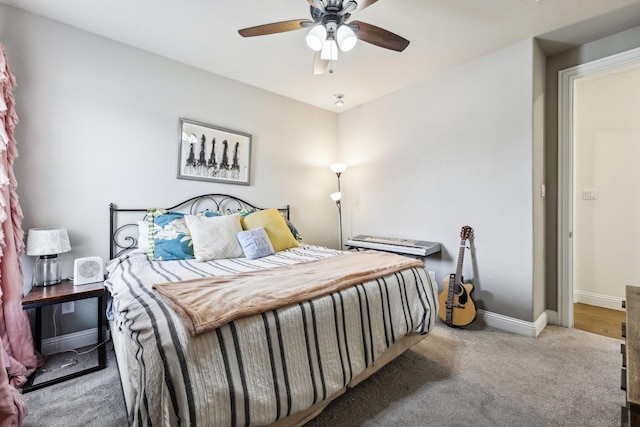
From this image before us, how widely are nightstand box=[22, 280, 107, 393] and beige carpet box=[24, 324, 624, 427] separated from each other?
6cm

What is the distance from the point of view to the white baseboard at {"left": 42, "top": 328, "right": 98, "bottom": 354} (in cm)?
213

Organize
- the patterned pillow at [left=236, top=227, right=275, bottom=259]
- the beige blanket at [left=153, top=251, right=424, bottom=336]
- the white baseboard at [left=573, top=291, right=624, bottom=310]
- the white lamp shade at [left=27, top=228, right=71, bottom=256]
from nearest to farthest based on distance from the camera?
the beige blanket at [left=153, top=251, right=424, bottom=336] < the white lamp shade at [left=27, top=228, right=71, bottom=256] < the patterned pillow at [left=236, top=227, right=275, bottom=259] < the white baseboard at [left=573, top=291, right=624, bottom=310]

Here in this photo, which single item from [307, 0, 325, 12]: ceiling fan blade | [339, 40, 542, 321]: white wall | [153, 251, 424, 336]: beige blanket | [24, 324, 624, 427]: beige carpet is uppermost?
[307, 0, 325, 12]: ceiling fan blade

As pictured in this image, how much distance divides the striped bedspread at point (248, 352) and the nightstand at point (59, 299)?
14.3 inches

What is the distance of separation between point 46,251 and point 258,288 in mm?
1677

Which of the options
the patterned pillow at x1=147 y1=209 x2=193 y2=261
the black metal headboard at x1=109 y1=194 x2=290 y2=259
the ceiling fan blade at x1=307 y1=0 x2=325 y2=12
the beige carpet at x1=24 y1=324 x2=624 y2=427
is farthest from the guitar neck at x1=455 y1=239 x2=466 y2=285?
the black metal headboard at x1=109 y1=194 x2=290 y2=259

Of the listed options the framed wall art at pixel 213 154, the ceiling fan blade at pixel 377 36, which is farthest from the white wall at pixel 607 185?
the framed wall art at pixel 213 154

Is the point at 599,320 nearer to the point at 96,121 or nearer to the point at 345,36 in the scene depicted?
the point at 345,36

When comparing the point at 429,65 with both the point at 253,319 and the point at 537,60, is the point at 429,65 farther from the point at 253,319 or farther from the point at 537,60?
the point at 253,319

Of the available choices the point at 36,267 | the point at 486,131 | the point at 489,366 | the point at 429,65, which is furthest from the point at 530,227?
the point at 36,267

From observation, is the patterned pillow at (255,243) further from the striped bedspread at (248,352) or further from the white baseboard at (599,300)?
the white baseboard at (599,300)

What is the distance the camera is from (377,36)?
6.10 feet

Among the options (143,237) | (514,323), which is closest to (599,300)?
(514,323)

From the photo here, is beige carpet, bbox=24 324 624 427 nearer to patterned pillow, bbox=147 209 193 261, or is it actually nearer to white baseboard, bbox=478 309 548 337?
white baseboard, bbox=478 309 548 337
